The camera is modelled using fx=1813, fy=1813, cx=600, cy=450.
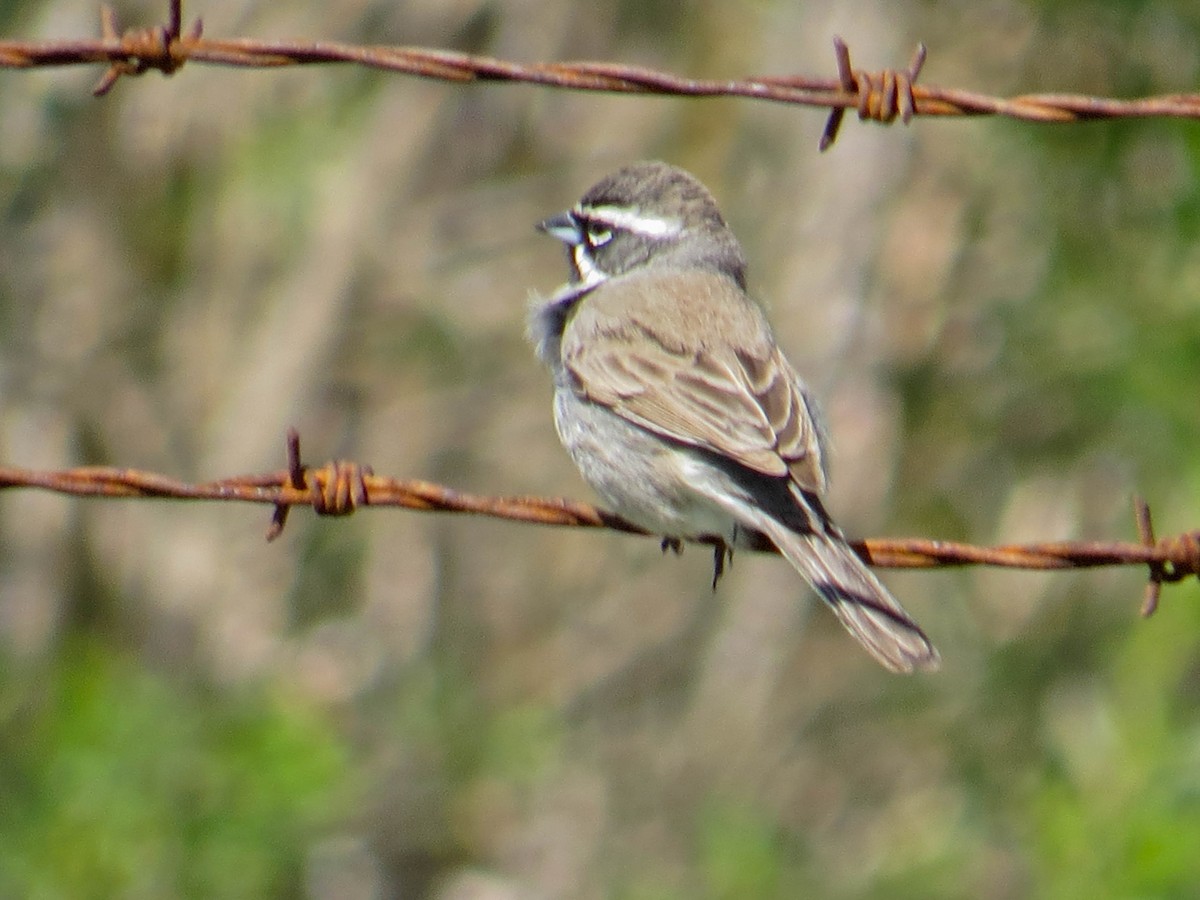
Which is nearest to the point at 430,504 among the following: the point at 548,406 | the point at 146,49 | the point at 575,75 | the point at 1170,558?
the point at 575,75

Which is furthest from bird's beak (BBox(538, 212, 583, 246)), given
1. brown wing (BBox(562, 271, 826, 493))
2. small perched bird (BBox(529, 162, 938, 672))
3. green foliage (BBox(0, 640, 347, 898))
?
green foliage (BBox(0, 640, 347, 898))

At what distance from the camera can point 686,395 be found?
17.5 ft

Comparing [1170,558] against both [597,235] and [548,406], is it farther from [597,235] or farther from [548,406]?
[548,406]

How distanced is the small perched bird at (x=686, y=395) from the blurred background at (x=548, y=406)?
2.80m

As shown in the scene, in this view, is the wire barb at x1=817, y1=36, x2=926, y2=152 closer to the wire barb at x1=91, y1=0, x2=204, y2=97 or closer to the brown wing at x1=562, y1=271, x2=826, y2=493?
the brown wing at x1=562, y1=271, x2=826, y2=493

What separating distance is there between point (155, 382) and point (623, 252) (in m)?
4.47

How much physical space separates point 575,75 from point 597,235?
6.95 feet

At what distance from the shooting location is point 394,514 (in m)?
10.6

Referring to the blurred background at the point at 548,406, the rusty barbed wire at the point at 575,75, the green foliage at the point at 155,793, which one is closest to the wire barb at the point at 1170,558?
the rusty barbed wire at the point at 575,75

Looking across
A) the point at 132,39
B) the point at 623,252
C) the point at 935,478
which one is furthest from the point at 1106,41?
the point at 132,39

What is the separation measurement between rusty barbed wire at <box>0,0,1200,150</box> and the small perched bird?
108 cm

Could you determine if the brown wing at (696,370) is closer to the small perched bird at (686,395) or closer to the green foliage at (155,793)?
the small perched bird at (686,395)

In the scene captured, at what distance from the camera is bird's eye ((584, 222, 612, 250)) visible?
251 inches

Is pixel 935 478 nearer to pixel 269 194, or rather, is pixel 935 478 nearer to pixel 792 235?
pixel 792 235
